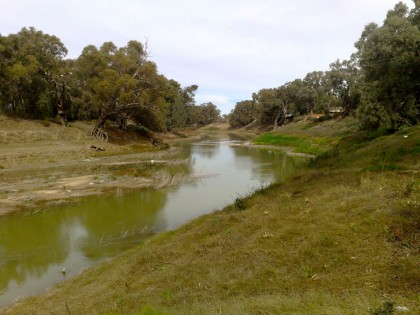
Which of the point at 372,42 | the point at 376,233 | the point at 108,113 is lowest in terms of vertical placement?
the point at 376,233

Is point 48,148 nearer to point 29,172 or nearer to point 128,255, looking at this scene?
point 29,172

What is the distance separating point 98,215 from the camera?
22047 mm

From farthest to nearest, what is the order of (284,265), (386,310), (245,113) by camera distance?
(245,113) < (284,265) < (386,310)

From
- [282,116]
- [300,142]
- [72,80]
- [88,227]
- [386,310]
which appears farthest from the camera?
[282,116]

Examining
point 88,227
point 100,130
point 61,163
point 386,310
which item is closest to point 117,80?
point 100,130

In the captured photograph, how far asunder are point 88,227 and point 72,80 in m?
52.3

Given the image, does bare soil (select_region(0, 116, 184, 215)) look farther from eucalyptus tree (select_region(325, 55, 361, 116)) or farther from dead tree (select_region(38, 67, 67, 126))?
eucalyptus tree (select_region(325, 55, 361, 116))

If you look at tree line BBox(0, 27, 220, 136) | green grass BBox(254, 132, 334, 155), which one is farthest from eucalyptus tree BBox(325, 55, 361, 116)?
tree line BBox(0, 27, 220, 136)

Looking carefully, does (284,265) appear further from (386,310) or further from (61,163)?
(61,163)

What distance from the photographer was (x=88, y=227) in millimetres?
19906

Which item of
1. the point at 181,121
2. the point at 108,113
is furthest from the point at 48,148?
the point at 181,121

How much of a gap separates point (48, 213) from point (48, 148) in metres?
26.8

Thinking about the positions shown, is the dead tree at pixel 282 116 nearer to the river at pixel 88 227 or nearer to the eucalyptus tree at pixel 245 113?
the eucalyptus tree at pixel 245 113

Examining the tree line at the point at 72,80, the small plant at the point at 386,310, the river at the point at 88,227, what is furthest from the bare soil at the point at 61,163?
the small plant at the point at 386,310
